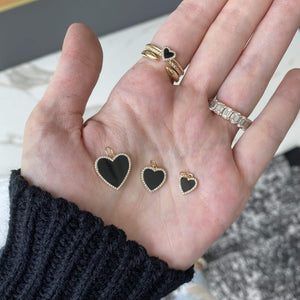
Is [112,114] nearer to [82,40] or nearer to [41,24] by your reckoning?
[82,40]

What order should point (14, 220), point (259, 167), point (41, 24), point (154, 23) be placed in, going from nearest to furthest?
point (14, 220), point (259, 167), point (41, 24), point (154, 23)

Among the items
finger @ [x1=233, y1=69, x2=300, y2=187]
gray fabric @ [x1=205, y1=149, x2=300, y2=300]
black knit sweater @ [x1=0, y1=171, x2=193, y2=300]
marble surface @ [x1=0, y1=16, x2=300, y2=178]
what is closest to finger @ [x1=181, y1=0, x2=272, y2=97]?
finger @ [x1=233, y1=69, x2=300, y2=187]

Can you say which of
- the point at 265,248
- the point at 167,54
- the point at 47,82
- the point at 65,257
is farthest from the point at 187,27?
the point at 265,248

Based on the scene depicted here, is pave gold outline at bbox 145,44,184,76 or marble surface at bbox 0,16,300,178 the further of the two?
marble surface at bbox 0,16,300,178

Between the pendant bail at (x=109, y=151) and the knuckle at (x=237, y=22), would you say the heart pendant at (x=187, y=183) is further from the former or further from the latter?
the knuckle at (x=237, y=22)

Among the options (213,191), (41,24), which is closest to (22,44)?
(41,24)

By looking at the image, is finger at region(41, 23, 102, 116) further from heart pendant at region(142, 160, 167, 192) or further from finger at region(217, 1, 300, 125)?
finger at region(217, 1, 300, 125)
